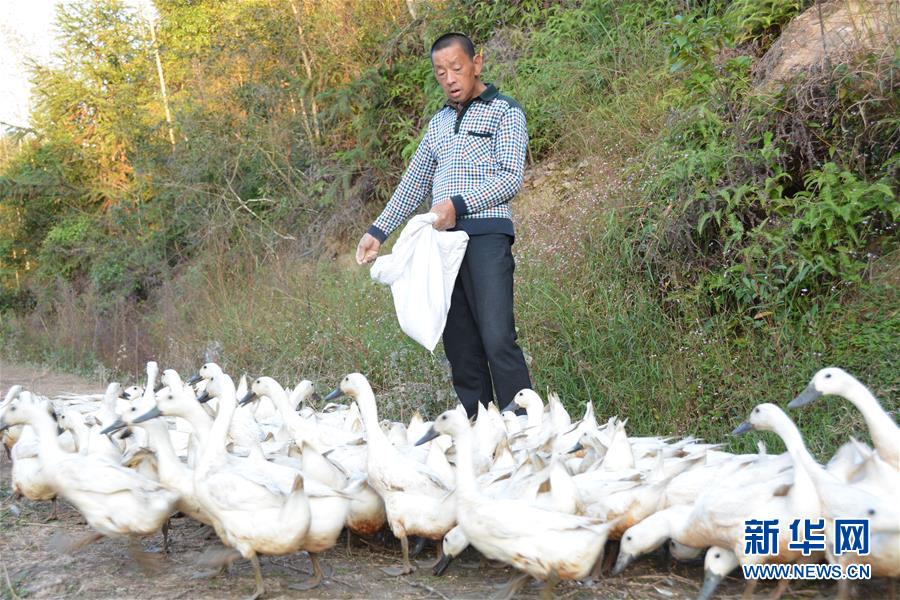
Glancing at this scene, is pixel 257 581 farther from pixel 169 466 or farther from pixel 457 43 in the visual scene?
pixel 457 43

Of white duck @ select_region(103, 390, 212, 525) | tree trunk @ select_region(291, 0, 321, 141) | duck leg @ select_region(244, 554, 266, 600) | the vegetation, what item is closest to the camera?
duck leg @ select_region(244, 554, 266, 600)

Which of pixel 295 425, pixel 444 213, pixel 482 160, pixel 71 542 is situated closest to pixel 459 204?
pixel 444 213

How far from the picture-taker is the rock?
542 cm

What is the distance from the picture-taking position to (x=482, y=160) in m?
4.69

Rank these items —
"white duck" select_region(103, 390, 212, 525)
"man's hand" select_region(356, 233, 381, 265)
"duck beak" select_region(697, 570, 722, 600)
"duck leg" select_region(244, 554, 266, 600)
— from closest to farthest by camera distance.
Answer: "duck beak" select_region(697, 570, 722, 600), "duck leg" select_region(244, 554, 266, 600), "white duck" select_region(103, 390, 212, 525), "man's hand" select_region(356, 233, 381, 265)

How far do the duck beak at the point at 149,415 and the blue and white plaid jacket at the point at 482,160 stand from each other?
177 cm

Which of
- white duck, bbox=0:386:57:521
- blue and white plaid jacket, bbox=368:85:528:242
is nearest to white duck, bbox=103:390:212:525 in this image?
white duck, bbox=0:386:57:521

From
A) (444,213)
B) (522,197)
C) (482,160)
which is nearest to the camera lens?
(444,213)

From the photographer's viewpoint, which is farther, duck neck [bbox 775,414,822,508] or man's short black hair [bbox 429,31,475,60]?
man's short black hair [bbox 429,31,475,60]

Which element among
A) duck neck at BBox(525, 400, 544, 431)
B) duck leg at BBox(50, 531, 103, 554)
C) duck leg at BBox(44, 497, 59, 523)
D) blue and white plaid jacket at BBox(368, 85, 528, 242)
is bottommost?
duck leg at BBox(44, 497, 59, 523)

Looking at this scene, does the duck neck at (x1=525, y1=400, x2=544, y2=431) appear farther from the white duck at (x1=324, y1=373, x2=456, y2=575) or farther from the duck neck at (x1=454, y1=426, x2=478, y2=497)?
the duck neck at (x1=454, y1=426, x2=478, y2=497)

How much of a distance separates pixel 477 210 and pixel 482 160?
0.33 metres

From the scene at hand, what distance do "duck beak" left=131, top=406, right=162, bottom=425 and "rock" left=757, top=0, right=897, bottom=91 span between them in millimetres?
4341

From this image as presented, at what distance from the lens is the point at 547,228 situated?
7754 millimetres
